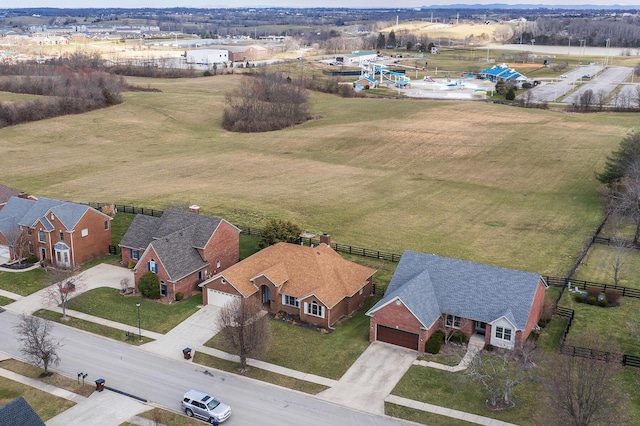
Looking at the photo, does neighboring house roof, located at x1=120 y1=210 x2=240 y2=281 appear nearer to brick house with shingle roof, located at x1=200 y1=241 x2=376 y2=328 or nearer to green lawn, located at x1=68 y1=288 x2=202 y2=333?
green lawn, located at x1=68 y1=288 x2=202 y2=333

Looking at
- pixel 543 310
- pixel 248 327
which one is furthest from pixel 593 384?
pixel 248 327

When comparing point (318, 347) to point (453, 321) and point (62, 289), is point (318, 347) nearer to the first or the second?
point (453, 321)

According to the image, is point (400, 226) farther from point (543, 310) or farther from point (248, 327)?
point (248, 327)

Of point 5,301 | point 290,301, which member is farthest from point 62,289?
point 290,301

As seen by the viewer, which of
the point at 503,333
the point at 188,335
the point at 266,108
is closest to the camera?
the point at 503,333

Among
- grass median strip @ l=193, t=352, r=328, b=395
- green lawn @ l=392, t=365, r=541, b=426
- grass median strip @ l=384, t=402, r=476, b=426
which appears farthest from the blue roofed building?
grass median strip @ l=384, t=402, r=476, b=426

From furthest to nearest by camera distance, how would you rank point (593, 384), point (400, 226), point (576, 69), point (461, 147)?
point (576, 69)
point (461, 147)
point (400, 226)
point (593, 384)
